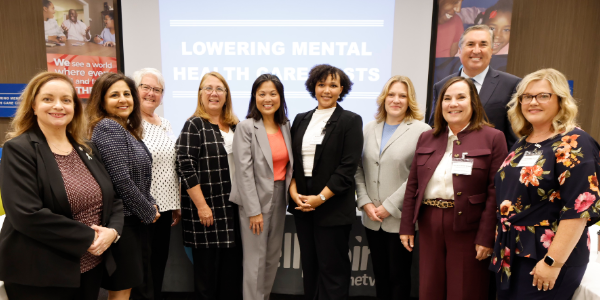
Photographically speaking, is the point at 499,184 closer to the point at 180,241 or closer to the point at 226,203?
the point at 226,203

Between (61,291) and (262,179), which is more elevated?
(262,179)

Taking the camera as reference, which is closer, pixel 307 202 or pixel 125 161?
pixel 125 161

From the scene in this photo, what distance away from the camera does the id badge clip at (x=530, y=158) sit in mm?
1343

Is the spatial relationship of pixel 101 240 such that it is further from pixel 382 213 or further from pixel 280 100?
pixel 382 213

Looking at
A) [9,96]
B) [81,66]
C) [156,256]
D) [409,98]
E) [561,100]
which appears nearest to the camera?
[561,100]

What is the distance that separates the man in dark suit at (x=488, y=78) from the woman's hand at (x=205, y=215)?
6.59ft

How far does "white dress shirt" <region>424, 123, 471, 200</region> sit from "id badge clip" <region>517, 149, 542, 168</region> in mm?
331

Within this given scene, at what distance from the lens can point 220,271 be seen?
221 centimetres

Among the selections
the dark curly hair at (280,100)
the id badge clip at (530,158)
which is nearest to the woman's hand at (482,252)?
the id badge clip at (530,158)

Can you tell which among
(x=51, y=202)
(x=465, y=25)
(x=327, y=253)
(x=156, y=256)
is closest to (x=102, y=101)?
(x=51, y=202)

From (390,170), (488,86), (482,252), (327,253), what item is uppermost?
(488,86)

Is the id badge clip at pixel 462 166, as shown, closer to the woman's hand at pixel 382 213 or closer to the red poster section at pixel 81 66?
the woman's hand at pixel 382 213

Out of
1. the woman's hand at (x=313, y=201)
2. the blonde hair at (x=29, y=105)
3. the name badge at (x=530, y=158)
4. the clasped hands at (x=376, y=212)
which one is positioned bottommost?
the clasped hands at (x=376, y=212)

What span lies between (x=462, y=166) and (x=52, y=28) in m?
4.77
